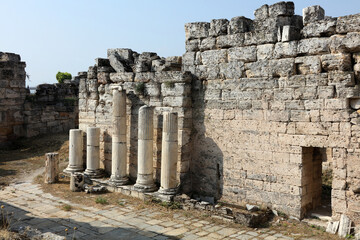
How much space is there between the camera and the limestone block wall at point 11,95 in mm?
19406

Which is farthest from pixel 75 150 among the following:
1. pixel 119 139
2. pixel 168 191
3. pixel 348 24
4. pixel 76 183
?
pixel 348 24

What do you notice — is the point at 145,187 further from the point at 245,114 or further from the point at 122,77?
the point at 122,77

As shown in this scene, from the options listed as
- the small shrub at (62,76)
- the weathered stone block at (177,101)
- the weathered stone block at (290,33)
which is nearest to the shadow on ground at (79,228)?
the weathered stone block at (177,101)

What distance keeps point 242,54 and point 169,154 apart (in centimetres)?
353

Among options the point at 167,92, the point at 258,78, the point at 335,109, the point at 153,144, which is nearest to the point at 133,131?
the point at 153,144

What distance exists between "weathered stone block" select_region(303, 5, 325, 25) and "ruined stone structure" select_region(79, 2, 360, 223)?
0.03 m

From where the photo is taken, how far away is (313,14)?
924cm

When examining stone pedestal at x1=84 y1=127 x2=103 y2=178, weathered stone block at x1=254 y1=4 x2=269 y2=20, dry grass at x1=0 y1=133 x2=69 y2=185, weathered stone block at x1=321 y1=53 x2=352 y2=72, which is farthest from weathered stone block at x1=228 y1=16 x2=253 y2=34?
dry grass at x1=0 y1=133 x2=69 y2=185

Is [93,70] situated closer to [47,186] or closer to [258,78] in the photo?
[47,186]

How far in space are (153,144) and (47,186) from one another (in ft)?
13.1

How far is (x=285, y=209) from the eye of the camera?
952cm

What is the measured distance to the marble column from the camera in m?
12.4

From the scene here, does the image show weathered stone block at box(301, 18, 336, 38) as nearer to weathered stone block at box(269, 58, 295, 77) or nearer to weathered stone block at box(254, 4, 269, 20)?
weathered stone block at box(269, 58, 295, 77)

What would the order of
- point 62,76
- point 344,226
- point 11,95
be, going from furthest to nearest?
point 62,76
point 11,95
point 344,226
